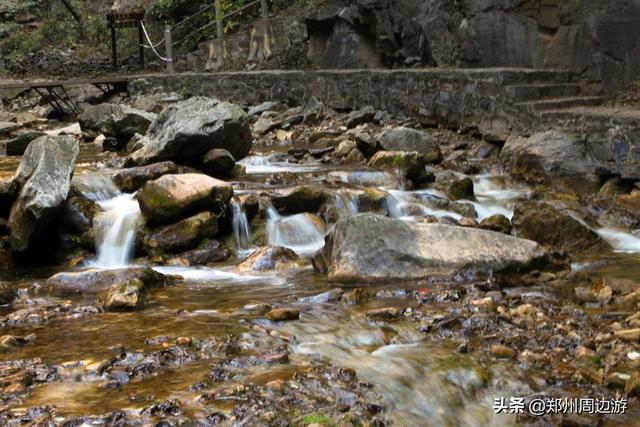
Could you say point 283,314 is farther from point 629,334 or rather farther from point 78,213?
point 78,213

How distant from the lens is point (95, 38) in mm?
26953

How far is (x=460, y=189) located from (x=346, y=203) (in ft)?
5.20

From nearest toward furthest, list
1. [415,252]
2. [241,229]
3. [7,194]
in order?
1. [415,252]
2. [7,194]
3. [241,229]

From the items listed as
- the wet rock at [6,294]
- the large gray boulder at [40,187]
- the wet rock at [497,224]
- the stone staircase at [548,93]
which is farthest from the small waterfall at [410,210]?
the wet rock at [6,294]

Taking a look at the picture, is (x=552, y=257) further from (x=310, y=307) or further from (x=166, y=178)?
(x=166, y=178)

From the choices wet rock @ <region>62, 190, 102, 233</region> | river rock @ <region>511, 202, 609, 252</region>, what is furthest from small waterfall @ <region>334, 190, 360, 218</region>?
wet rock @ <region>62, 190, 102, 233</region>

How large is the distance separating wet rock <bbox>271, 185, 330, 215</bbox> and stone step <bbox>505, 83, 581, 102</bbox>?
4.12 m

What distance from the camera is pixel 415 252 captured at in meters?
6.74

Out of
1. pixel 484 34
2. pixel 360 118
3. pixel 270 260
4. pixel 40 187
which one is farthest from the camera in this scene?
pixel 360 118

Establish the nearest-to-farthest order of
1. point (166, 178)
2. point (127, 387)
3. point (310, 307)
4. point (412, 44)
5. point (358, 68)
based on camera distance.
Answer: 1. point (127, 387)
2. point (310, 307)
3. point (166, 178)
4. point (412, 44)
5. point (358, 68)

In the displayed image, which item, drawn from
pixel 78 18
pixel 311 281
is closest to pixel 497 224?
pixel 311 281

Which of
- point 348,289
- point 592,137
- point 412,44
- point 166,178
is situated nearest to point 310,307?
point 348,289

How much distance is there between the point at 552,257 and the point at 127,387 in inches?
167

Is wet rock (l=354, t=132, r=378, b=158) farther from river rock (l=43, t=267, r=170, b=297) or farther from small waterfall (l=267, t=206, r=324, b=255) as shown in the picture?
river rock (l=43, t=267, r=170, b=297)
